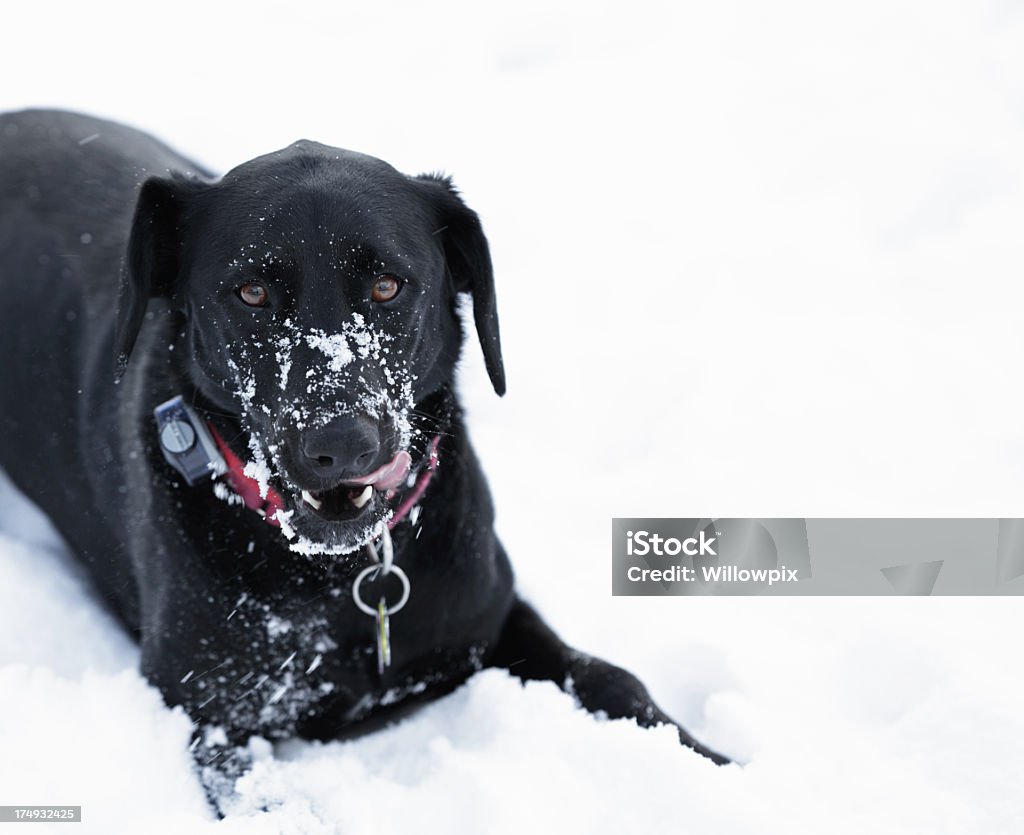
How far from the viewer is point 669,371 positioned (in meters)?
3.96

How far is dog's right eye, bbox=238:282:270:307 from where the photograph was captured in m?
2.21

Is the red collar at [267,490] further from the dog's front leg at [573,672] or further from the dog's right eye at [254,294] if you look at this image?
the dog's front leg at [573,672]

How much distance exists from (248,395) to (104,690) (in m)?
0.87

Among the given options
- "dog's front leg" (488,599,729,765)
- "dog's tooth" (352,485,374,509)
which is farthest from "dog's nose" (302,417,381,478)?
"dog's front leg" (488,599,729,765)

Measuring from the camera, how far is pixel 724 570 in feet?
10.5

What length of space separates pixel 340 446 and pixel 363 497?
223 mm

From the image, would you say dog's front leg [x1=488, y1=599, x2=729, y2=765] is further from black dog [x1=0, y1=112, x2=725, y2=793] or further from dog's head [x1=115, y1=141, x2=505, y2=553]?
dog's head [x1=115, y1=141, x2=505, y2=553]

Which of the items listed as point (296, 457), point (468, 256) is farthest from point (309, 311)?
point (468, 256)

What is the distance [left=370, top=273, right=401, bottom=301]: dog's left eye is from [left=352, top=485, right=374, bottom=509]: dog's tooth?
39 centimetres

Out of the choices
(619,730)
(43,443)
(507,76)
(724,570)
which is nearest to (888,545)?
(724,570)

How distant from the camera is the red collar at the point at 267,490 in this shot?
2.39 m

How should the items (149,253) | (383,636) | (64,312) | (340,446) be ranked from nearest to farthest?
(340,446) → (149,253) → (383,636) → (64,312)

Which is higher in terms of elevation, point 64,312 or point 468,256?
point 468,256

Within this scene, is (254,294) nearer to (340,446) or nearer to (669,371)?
(340,446)
